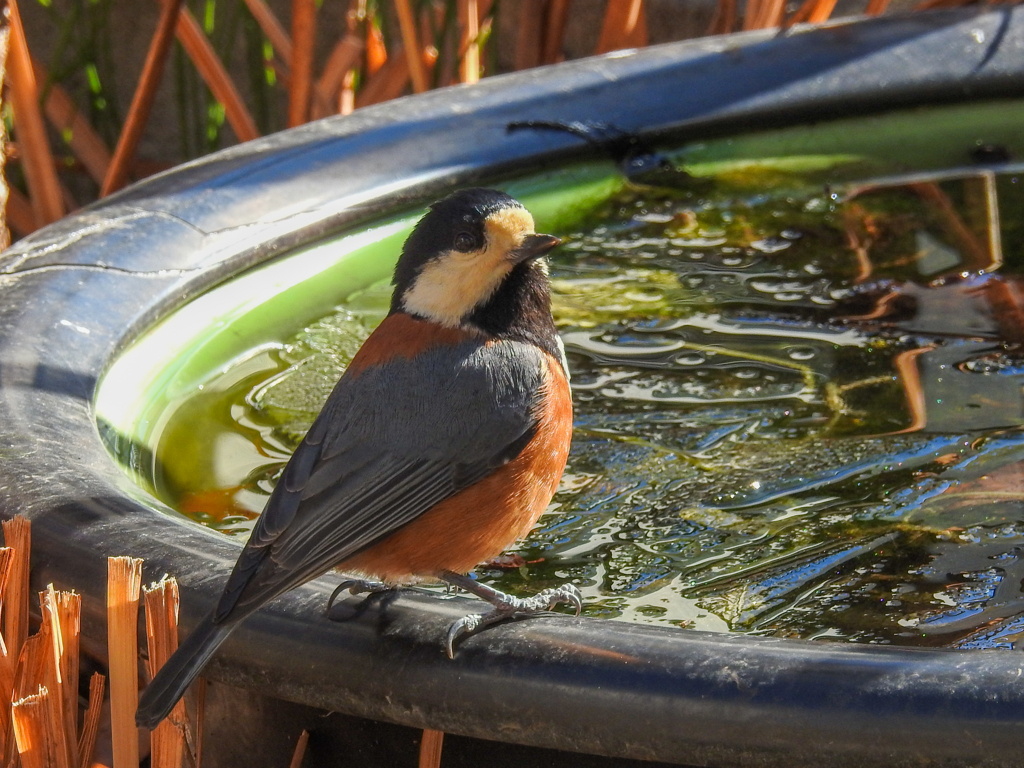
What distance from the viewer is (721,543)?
1850mm

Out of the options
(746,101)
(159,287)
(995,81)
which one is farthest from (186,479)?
(995,81)

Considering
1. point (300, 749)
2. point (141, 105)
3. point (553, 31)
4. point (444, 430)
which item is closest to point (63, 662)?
point (300, 749)

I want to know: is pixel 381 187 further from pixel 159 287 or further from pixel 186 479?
pixel 186 479

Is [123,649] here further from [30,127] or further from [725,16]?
[725,16]

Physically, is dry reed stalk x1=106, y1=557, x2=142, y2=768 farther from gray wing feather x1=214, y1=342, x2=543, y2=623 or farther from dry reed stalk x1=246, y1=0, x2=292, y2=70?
dry reed stalk x1=246, y1=0, x2=292, y2=70

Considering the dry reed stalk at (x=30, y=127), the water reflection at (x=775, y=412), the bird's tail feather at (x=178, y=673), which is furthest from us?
the dry reed stalk at (x=30, y=127)

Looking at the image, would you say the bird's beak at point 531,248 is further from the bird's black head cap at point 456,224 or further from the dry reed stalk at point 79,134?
the dry reed stalk at point 79,134

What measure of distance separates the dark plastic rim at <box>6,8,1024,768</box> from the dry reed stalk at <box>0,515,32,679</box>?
21 mm

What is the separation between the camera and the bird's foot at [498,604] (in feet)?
4.38

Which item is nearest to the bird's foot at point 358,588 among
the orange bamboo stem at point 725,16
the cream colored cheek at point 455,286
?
the cream colored cheek at point 455,286

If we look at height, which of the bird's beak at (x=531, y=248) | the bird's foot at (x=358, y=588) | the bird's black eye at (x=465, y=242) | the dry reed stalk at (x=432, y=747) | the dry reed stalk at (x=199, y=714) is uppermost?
the bird's black eye at (x=465, y=242)

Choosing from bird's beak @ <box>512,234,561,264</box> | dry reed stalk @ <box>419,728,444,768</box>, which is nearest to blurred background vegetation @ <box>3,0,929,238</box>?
bird's beak @ <box>512,234,561,264</box>

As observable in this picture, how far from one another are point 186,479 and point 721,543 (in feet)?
2.70

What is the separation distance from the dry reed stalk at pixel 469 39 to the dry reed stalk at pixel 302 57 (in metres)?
0.39
